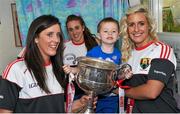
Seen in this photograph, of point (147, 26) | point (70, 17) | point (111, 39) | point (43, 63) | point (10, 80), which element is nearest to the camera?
point (10, 80)

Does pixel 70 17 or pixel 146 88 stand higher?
pixel 70 17

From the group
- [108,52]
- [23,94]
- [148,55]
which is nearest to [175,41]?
[108,52]

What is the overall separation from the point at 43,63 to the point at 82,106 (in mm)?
330

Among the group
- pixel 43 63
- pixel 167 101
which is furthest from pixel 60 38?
pixel 167 101

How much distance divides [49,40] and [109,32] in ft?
2.08

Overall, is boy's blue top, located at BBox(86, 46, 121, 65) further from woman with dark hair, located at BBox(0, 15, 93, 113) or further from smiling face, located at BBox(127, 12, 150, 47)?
woman with dark hair, located at BBox(0, 15, 93, 113)

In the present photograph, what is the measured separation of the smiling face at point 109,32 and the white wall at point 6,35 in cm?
160

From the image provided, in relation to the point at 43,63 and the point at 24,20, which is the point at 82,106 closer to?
the point at 43,63

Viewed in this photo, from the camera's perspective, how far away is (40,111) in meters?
1.46

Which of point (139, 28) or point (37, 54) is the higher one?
point (139, 28)

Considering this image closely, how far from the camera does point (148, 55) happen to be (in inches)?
65.7

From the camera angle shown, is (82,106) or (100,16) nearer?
(82,106)

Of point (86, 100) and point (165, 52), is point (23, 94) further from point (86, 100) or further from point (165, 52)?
point (165, 52)

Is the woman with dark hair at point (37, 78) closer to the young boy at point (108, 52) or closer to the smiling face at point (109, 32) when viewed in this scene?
the young boy at point (108, 52)
